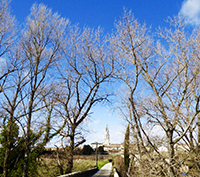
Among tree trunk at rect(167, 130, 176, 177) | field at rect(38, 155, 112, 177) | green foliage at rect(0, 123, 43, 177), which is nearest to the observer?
tree trunk at rect(167, 130, 176, 177)

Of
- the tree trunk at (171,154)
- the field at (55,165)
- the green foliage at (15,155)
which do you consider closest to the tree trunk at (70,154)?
the field at (55,165)

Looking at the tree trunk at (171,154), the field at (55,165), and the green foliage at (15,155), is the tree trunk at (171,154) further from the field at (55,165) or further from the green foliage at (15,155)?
the green foliage at (15,155)

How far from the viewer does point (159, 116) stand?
716 cm

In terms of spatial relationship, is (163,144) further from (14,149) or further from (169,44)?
(14,149)

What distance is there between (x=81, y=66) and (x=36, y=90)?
388 cm

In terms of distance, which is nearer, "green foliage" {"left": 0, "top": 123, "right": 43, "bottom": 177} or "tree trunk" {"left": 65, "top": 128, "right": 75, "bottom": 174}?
"tree trunk" {"left": 65, "top": 128, "right": 75, "bottom": 174}

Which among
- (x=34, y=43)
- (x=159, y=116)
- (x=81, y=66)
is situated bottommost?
(x=159, y=116)

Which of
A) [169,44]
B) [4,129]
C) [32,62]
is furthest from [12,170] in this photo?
[169,44]

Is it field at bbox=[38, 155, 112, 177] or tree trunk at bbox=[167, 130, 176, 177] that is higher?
tree trunk at bbox=[167, 130, 176, 177]

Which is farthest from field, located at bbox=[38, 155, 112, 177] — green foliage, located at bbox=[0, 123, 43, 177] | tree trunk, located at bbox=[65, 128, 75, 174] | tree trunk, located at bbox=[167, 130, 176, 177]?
tree trunk, located at bbox=[167, 130, 176, 177]

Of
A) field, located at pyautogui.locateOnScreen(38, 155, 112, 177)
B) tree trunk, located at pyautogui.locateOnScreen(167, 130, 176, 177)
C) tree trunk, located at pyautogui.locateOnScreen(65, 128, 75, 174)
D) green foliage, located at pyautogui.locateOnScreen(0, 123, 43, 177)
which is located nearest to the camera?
tree trunk, located at pyautogui.locateOnScreen(167, 130, 176, 177)

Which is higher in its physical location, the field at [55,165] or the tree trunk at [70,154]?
the tree trunk at [70,154]

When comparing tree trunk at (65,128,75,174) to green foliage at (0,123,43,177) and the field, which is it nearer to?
the field

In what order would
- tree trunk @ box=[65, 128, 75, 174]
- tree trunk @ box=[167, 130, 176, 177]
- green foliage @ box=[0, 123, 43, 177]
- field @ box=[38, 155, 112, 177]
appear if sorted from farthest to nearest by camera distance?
green foliage @ box=[0, 123, 43, 177] → field @ box=[38, 155, 112, 177] → tree trunk @ box=[65, 128, 75, 174] → tree trunk @ box=[167, 130, 176, 177]
